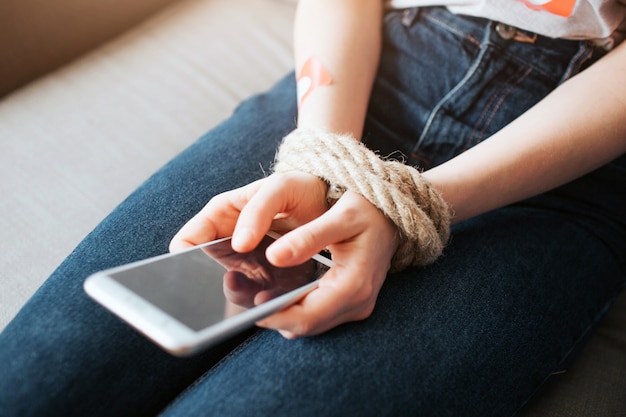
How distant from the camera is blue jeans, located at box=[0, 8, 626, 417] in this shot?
0.39 m

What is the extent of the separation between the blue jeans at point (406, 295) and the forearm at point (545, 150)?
0.16ft

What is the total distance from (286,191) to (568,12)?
1.18 ft

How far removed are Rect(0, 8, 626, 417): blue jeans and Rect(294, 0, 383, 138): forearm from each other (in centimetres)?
3

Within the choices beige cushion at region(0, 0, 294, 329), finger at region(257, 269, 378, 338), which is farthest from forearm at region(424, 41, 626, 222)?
beige cushion at region(0, 0, 294, 329)

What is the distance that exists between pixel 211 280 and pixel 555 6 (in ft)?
1.48

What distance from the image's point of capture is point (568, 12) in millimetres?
536

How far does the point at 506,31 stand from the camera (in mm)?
575

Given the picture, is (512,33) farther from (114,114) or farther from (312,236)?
(114,114)

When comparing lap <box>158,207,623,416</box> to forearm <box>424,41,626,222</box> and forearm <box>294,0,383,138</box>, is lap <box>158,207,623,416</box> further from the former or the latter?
forearm <box>294,0,383,138</box>

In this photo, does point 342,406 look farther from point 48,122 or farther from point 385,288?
point 48,122

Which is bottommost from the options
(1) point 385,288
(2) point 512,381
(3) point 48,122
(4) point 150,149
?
(2) point 512,381

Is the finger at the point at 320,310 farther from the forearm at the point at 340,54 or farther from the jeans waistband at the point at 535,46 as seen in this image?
the jeans waistband at the point at 535,46

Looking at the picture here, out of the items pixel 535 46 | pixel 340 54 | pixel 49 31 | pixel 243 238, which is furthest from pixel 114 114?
pixel 535 46

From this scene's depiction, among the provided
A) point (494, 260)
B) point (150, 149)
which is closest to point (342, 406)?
point (494, 260)
